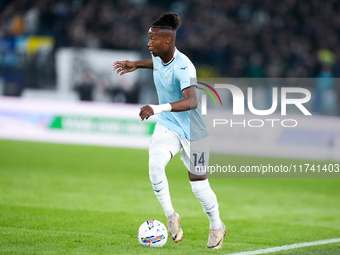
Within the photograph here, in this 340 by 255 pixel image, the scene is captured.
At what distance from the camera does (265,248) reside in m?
7.01

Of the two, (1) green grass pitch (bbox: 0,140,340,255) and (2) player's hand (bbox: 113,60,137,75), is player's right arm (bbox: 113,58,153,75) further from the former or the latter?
(1) green grass pitch (bbox: 0,140,340,255)

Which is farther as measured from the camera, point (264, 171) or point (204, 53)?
point (204, 53)

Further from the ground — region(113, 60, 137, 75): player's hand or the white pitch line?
region(113, 60, 137, 75): player's hand

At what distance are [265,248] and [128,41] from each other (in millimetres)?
16765

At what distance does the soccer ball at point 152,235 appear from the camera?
21.7ft

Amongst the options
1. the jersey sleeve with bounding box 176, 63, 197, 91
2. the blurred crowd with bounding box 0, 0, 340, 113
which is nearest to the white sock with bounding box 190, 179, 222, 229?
the jersey sleeve with bounding box 176, 63, 197, 91

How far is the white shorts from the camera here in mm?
6617

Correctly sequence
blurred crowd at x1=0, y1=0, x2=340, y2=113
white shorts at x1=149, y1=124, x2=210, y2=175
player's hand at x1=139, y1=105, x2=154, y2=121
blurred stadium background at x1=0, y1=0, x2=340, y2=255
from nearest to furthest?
player's hand at x1=139, y1=105, x2=154, y2=121 < white shorts at x1=149, y1=124, x2=210, y2=175 < blurred stadium background at x1=0, y1=0, x2=340, y2=255 < blurred crowd at x1=0, y1=0, x2=340, y2=113

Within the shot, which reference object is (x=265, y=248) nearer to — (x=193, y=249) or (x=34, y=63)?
(x=193, y=249)

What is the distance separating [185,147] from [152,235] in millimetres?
963

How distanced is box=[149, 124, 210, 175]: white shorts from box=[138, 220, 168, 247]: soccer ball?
687mm

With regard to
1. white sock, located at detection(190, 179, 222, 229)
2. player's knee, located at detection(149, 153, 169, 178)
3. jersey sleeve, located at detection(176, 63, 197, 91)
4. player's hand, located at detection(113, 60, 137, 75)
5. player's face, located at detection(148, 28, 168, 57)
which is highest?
player's face, located at detection(148, 28, 168, 57)

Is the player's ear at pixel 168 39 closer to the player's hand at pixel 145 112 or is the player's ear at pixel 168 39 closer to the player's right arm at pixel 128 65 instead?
the player's right arm at pixel 128 65

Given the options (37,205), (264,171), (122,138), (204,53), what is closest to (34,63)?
(122,138)
